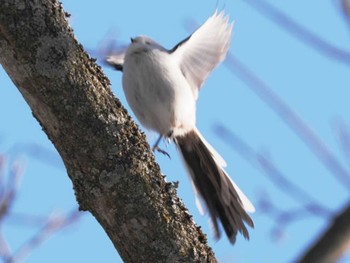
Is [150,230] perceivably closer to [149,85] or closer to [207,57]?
[149,85]

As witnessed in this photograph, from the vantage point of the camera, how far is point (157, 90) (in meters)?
2.85

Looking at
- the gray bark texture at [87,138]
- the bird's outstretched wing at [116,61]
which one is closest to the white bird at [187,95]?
the bird's outstretched wing at [116,61]

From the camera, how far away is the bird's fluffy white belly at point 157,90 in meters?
2.85

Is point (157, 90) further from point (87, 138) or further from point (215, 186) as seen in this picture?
point (87, 138)

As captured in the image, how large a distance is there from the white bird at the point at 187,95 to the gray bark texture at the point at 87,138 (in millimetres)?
1100

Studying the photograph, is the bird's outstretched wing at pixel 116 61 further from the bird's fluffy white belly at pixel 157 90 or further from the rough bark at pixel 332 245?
the rough bark at pixel 332 245

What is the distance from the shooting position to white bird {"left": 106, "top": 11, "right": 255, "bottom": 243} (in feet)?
9.32

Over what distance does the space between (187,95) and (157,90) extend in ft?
0.54

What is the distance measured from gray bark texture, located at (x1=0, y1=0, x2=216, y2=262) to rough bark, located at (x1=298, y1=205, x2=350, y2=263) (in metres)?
1.10

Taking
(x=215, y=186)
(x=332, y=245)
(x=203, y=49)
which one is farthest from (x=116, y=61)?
(x=332, y=245)

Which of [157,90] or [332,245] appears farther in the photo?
[157,90]

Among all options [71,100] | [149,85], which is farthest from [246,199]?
[71,100]

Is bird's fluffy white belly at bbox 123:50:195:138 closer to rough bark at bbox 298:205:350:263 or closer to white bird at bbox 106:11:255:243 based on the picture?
white bird at bbox 106:11:255:243

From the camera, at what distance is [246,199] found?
2.78 m
